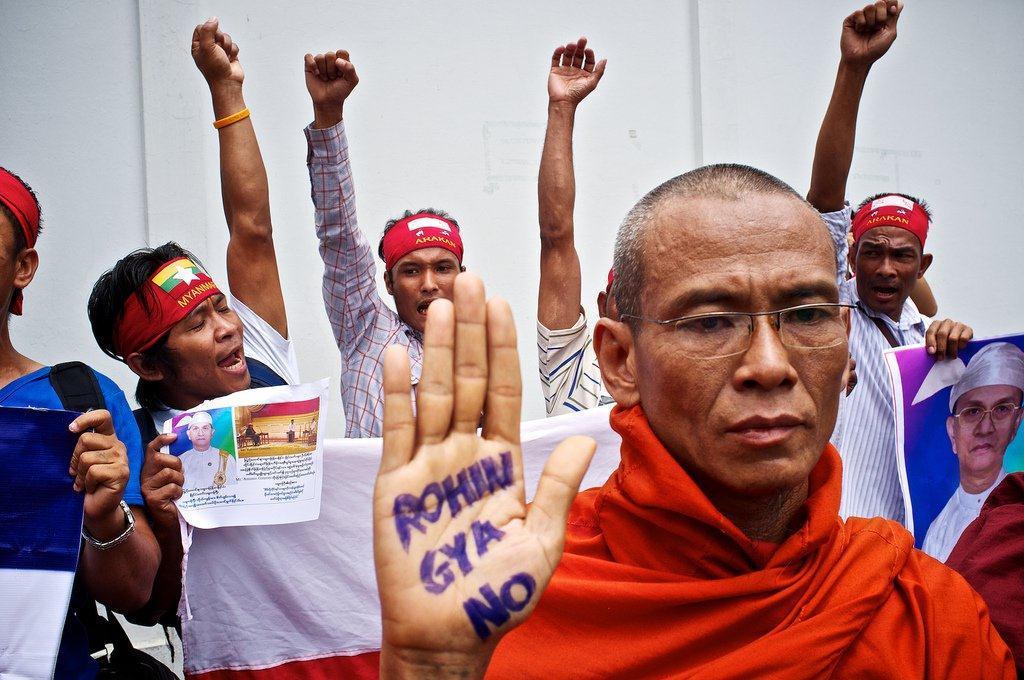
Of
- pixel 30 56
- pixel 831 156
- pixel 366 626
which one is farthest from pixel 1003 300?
pixel 30 56

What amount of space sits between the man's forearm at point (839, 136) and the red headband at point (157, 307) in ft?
6.87

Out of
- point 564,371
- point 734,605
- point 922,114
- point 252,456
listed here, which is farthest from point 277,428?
point 922,114

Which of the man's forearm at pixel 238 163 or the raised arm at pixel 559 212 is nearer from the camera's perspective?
the man's forearm at pixel 238 163

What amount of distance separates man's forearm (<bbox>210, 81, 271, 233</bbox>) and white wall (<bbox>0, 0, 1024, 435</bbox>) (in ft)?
5.34

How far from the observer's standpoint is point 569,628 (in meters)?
1.78

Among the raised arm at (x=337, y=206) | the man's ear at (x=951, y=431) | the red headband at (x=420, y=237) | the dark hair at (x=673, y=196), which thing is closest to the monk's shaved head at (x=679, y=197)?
the dark hair at (x=673, y=196)

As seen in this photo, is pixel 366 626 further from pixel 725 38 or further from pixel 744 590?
pixel 725 38

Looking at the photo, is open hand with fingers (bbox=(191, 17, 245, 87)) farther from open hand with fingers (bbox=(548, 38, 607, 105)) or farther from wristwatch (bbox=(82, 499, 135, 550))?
wristwatch (bbox=(82, 499, 135, 550))

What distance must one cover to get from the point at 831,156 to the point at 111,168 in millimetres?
3621

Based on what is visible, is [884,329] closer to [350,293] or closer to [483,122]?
[350,293]

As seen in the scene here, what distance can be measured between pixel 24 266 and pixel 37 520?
70 cm

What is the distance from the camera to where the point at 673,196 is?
6.11 ft

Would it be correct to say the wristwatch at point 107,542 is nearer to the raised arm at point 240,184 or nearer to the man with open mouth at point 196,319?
the man with open mouth at point 196,319

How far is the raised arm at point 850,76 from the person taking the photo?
305 centimetres
